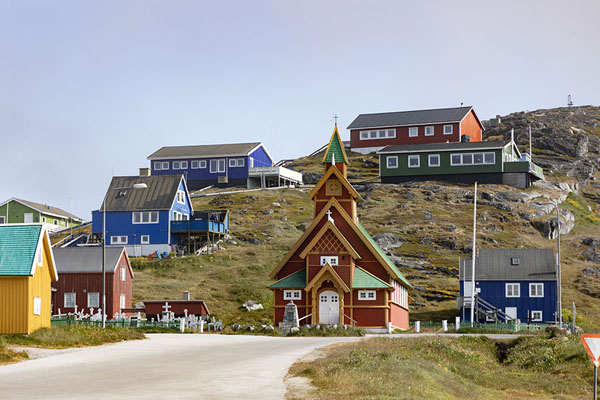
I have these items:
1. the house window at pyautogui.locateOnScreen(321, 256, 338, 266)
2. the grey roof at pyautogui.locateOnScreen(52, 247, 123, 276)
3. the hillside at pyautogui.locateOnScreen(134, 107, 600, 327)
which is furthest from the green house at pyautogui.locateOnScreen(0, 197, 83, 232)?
the house window at pyautogui.locateOnScreen(321, 256, 338, 266)

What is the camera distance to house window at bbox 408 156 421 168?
116500 mm

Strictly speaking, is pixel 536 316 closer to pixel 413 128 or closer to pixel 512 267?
pixel 512 267

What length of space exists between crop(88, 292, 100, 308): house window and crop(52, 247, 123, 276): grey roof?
75.8 inches

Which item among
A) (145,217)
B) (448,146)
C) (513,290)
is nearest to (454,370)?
(513,290)

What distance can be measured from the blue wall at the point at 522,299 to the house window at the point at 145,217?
36.3 metres

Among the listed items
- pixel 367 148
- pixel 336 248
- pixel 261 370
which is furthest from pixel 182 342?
pixel 367 148

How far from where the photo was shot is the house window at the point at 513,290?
74.2 meters

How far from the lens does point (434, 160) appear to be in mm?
115500

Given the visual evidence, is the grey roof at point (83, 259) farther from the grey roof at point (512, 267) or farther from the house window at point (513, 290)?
the house window at point (513, 290)

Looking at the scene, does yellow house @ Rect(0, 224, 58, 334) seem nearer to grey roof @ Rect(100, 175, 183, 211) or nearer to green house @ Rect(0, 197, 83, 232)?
grey roof @ Rect(100, 175, 183, 211)

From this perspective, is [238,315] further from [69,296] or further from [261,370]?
[261,370]

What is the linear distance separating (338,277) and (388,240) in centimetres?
3294

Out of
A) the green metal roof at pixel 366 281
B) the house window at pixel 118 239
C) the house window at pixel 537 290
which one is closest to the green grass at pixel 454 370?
the green metal roof at pixel 366 281

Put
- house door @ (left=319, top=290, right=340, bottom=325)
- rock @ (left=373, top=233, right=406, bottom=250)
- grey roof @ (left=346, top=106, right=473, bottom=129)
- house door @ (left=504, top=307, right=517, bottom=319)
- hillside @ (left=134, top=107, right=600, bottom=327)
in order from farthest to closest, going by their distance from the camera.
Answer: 1. grey roof @ (left=346, top=106, right=473, bottom=129)
2. rock @ (left=373, top=233, right=406, bottom=250)
3. hillside @ (left=134, top=107, right=600, bottom=327)
4. house door @ (left=504, top=307, right=517, bottom=319)
5. house door @ (left=319, top=290, right=340, bottom=325)
